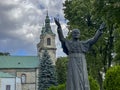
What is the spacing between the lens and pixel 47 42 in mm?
89688

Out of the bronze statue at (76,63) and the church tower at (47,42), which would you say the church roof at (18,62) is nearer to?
the church tower at (47,42)

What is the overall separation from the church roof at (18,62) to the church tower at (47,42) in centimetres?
255

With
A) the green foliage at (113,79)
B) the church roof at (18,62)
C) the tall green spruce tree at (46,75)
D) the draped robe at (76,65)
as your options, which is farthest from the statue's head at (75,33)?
the church roof at (18,62)

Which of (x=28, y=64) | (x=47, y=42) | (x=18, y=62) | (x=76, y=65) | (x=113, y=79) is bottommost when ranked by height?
(x=76, y=65)

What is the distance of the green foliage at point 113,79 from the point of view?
65.3 feet

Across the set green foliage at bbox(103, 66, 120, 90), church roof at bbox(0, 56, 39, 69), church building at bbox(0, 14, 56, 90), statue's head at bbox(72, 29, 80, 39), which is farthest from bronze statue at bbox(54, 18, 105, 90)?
church roof at bbox(0, 56, 39, 69)

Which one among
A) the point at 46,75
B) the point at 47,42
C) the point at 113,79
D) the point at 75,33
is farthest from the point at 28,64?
the point at 75,33

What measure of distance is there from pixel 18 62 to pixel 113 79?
6987 centimetres

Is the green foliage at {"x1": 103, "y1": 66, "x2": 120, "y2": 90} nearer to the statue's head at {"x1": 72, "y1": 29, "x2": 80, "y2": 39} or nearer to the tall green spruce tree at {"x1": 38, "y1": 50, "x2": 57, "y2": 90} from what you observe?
the statue's head at {"x1": 72, "y1": 29, "x2": 80, "y2": 39}

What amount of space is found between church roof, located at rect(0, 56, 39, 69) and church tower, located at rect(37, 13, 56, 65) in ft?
8.38

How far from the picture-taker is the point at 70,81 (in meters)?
10.6

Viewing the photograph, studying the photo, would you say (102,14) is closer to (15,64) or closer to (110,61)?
(110,61)

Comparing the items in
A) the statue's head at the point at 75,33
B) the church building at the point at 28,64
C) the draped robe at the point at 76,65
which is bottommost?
the draped robe at the point at 76,65

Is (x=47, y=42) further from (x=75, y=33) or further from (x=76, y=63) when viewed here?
(x=76, y=63)
